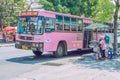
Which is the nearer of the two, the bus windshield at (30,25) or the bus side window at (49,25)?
Result: the bus windshield at (30,25)

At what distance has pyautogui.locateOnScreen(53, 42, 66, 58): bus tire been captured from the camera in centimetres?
1854

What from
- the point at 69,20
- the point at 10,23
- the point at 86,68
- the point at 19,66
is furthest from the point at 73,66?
the point at 10,23

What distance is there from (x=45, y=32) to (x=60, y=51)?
2.27 meters

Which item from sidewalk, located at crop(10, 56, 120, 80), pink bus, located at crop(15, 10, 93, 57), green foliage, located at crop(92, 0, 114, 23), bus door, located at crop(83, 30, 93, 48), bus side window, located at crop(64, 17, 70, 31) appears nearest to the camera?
sidewalk, located at crop(10, 56, 120, 80)

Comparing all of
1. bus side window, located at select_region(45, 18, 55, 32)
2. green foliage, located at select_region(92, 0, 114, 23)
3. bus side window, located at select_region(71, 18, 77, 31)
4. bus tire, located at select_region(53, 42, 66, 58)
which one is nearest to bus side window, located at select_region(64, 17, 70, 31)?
bus side window, located at select_region(71, 18, 77, 31)

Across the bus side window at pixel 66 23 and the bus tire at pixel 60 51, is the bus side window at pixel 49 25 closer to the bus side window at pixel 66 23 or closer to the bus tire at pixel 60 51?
the bus tire at pixel 60 51

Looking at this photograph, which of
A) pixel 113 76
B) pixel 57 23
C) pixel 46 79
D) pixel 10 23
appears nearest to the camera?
pixel 46 79

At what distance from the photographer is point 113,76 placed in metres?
11.9

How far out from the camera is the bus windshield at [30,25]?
1712 centimetres

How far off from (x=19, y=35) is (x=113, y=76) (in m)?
7.85

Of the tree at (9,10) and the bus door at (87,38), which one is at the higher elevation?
the tree at (9,10)

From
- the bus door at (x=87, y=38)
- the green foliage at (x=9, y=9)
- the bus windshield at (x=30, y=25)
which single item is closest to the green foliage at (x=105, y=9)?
the bus door at (x=87, y=38)

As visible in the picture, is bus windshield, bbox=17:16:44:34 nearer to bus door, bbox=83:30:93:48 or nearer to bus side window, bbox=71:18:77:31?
bus side window, bbox=71:18:77:31

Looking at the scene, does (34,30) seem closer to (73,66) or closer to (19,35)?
(19,35)
